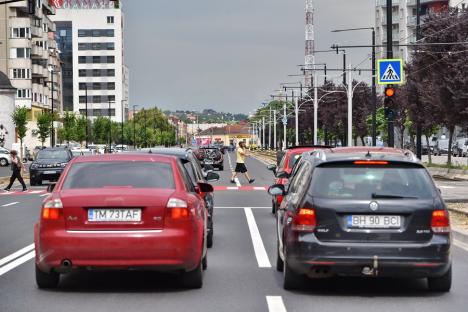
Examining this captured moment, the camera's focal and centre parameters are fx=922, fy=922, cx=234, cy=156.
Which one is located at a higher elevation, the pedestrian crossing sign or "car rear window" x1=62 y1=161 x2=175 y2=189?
the pedestrian crossing sign

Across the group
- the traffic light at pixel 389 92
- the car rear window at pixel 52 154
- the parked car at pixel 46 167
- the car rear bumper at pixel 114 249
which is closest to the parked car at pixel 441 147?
the car rear window at pixel 52 154

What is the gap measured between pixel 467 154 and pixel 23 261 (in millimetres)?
74127

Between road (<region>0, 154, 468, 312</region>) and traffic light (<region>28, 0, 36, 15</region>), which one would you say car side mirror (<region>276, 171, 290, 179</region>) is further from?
traffic light (<region>28, 0, 36, 15</region>)

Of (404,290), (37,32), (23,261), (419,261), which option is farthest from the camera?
(37,32)

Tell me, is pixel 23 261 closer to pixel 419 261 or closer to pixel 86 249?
pixel 86 249

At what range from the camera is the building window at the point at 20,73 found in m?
108

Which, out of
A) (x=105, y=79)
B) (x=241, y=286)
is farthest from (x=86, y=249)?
(x=105, y=79)

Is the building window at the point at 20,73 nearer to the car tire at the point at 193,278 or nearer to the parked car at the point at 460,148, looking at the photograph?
the parked car at the point at 460,148

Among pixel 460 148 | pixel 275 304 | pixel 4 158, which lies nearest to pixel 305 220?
pixel 275 304

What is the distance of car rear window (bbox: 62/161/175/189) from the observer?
9.72m

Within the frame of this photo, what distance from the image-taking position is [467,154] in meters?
82.7

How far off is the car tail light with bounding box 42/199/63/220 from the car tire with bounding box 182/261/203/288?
59.5 inches

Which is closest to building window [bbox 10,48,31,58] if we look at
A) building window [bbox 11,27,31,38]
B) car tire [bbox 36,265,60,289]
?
building window [bbox 11,27,31,38]

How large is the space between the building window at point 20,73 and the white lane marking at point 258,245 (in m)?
91.2
